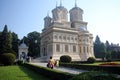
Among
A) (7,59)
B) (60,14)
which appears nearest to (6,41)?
(60,14)

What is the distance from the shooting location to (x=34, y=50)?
63.9 m

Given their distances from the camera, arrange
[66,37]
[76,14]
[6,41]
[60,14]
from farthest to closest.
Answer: [76,14]
[6,41]
[60,14]
[66,37]

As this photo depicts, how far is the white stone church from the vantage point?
45.8m

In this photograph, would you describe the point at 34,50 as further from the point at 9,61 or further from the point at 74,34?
the point at 9,61

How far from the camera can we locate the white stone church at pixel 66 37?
45.8 m

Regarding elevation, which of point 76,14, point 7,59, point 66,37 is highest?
point 76,14

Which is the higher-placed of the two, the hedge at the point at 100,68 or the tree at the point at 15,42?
the tree at the point at 15,42

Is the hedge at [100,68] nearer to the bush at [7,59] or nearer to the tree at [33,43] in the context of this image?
the bush at [7,59]

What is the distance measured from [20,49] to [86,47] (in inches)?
766

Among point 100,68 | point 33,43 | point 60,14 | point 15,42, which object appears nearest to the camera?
point 100,68

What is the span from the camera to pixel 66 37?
48.1 metres

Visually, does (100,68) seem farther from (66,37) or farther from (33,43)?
(33,43)

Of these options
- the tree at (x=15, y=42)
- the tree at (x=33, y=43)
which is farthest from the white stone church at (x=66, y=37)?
the tree at (x=15, y=42)

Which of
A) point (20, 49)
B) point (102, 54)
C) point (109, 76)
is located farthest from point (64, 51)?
point (109, 76)
